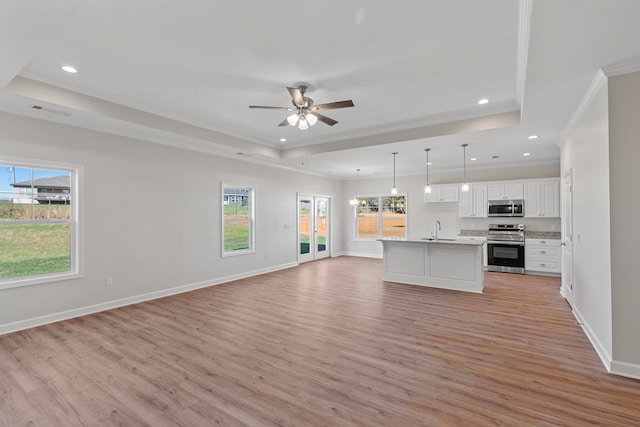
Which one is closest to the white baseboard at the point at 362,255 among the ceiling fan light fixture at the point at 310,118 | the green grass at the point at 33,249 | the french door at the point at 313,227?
the french door at the point at 313,227

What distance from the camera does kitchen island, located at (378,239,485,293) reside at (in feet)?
18.2

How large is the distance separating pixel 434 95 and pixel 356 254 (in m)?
7.21

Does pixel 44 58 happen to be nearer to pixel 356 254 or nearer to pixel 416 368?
pixel 416 368

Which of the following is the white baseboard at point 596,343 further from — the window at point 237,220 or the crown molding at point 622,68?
the window at point 237,220

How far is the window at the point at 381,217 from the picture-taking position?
9727mm

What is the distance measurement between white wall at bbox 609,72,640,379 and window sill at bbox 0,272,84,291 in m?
6.28

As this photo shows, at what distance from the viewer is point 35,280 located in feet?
13.1

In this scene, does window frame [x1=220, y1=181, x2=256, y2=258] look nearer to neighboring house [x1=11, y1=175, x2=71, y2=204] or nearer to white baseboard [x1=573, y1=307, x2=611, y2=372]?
neighboring house [x1=11, y1=175, x2=71, y2=204]

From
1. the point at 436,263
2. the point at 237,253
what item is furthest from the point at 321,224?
the point at 436,263

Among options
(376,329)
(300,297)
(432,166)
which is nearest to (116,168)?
(300,297)

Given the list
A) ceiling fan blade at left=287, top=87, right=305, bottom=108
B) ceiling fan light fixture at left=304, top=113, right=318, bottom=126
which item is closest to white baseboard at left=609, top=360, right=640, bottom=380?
ceiling fan light fixture at left=304, top=113, right=318, bottom=126

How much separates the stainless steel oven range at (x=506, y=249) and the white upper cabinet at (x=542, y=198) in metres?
0.50

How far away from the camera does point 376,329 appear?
3793 mm

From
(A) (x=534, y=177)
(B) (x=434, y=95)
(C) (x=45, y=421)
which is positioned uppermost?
(B) (x=434, y=95)
